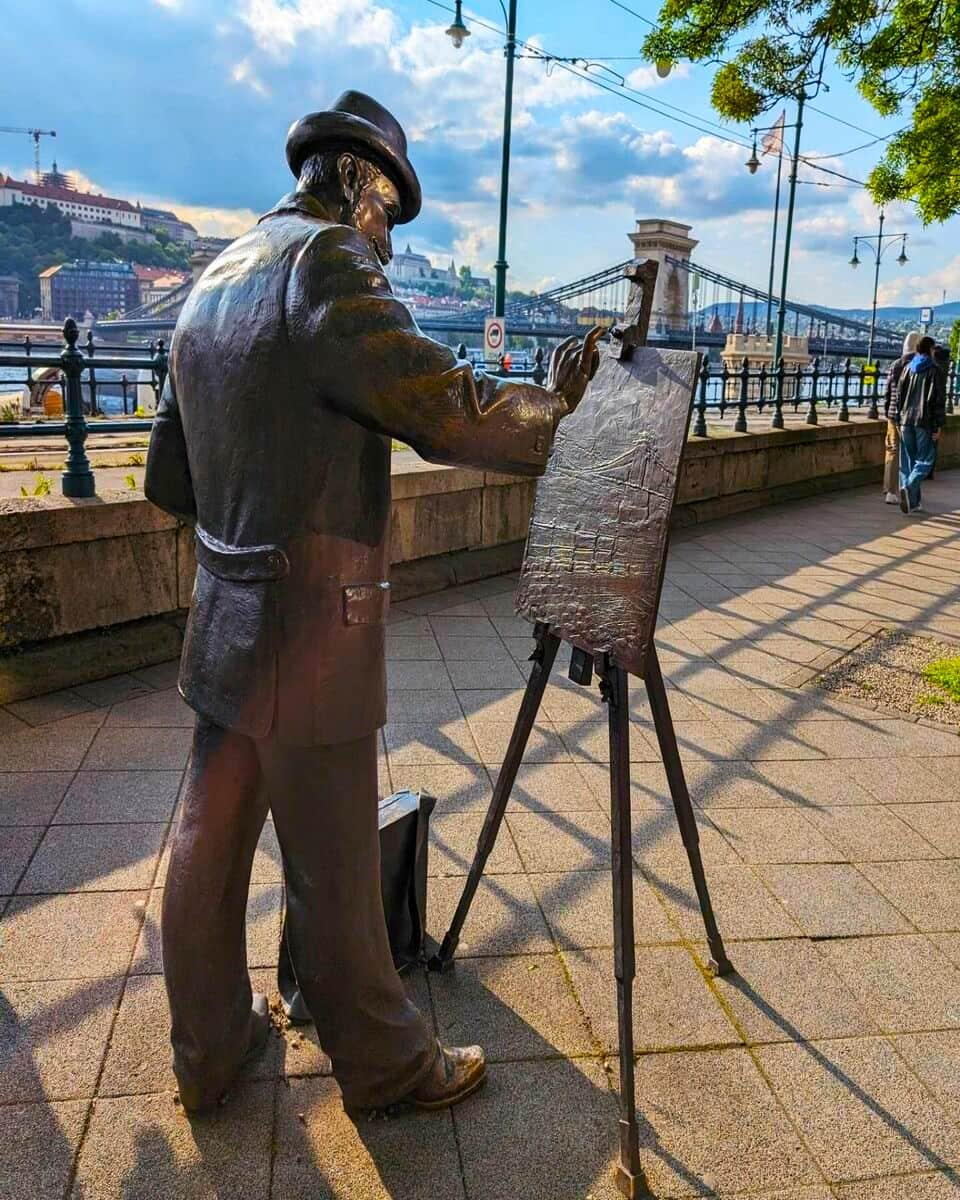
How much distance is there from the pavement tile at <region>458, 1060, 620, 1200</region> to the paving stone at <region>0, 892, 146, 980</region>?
1118 millimetres

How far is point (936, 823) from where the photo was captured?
3676 mm

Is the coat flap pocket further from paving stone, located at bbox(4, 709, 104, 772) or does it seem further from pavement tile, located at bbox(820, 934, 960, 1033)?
paving stone, located at bbox(4, 709, 104, 772)

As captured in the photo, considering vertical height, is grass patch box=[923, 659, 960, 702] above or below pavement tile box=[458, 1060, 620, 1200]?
above

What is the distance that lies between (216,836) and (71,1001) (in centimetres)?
86

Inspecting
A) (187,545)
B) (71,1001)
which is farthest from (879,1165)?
(187,545)

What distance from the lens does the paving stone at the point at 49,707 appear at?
435cm

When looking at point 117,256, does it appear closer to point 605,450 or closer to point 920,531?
point 920,531

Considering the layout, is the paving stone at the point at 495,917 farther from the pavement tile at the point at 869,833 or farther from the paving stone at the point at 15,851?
the paving stone at the point at 15,851

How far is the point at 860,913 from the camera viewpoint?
3.04 meters

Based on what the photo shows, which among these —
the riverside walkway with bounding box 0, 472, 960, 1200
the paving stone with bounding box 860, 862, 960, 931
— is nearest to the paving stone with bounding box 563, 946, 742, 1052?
the riverside walkway with bounding box 0, 472, 960, 1200

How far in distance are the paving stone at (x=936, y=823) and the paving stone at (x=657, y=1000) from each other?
117cm

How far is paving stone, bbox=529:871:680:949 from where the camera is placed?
287cm

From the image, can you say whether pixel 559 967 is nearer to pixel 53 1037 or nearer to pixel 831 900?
pixel 831 900

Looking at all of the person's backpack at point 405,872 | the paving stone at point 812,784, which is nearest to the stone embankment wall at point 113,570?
the paving stone at point 812,784
